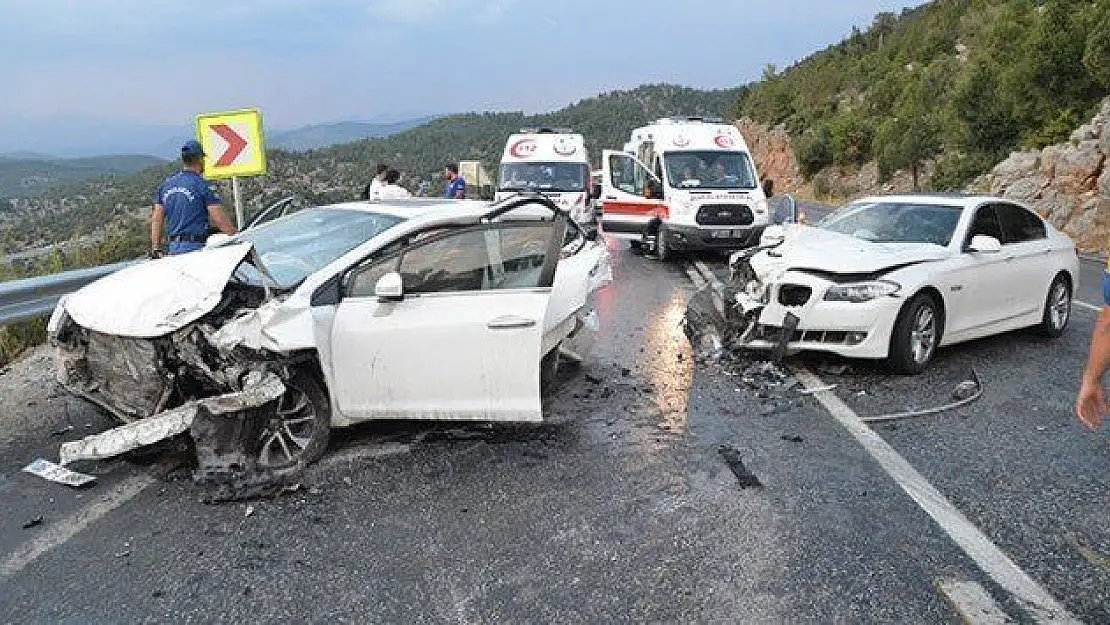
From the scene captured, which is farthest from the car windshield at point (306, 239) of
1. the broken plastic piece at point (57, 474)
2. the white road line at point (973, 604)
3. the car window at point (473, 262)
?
the white road line at point (973, 604)

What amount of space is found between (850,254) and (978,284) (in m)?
1.18

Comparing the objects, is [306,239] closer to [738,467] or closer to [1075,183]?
[738,467]

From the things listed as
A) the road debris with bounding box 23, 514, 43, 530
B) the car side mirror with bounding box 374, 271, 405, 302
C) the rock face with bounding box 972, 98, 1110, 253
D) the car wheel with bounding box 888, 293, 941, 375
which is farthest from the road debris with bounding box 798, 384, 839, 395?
the rock face with bounding box 972, 98, 1110, 253

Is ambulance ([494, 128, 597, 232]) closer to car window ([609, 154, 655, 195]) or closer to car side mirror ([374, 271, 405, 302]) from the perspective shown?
car window ([609, 154, 655, 195])

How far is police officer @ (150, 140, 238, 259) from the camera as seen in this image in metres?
7.18

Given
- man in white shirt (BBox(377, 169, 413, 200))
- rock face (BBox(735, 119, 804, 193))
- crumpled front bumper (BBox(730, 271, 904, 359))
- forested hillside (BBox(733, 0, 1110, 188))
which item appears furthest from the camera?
rock face (BBox(735, 119, 804, 193))

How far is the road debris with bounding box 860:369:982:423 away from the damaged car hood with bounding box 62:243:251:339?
4.16 meters

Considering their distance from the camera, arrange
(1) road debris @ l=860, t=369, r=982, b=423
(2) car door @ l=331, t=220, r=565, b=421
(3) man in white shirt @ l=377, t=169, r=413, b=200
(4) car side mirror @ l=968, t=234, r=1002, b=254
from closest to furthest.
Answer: (2) car door @ l=331, t=220, r=565, b=421, (1) road debris @ l=860, t=369, r=982, b=423, (4) car side mirror @ l=968, t=234, r=1002, b=254, (3) man in white shirt @ l=377, t=169, r=413, b=200

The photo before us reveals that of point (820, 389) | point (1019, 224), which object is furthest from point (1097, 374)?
point (1019, 224)

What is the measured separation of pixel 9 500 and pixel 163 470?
2.43 feet

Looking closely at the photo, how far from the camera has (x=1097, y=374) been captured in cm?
271

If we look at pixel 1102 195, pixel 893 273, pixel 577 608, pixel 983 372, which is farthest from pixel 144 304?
pixel 1102 195

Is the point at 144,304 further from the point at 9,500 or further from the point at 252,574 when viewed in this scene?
the point at 252,574

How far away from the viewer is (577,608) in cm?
324
